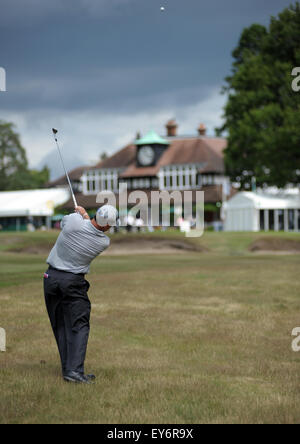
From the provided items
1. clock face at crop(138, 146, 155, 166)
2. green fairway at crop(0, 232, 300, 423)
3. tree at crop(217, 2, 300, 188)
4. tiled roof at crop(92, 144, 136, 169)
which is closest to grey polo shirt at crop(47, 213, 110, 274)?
green fairway at crop(0, 232, 300, 423)

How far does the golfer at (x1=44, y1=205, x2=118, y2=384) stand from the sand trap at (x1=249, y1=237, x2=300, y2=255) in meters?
28.0

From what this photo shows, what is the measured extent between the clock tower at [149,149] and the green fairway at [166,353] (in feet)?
217

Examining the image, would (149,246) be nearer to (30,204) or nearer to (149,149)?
(30,204)

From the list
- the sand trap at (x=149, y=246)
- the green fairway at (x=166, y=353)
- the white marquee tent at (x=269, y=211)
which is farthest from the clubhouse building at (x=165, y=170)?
the green fairway at (x=166, y=353)

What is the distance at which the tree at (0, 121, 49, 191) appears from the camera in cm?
10038

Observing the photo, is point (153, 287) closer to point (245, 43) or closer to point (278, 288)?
point (278, 288)

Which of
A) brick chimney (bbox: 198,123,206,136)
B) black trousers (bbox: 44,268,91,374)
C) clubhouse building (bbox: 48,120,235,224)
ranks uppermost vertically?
brick chimney (bbox: 198,123,206,136)

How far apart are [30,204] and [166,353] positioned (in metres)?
72.1

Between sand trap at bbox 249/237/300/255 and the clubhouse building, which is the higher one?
the clubhouse building

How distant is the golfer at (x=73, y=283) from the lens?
27.2 ft

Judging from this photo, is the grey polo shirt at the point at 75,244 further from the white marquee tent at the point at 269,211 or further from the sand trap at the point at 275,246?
the white marquee tent at the point at 269,211

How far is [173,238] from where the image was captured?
125 ft

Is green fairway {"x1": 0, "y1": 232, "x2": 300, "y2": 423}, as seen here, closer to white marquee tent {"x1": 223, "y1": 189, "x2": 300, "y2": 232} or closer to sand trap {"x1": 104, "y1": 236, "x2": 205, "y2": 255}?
sand trap {"x1": 104, "y1": 236, "x2": 205, "y2": 255}

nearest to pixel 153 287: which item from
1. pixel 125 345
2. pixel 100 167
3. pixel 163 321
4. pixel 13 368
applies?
pixel 163 321
